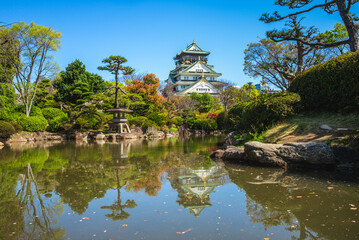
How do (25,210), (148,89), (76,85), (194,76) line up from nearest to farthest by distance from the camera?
(25,210) → (76,85) → (148,89) → (194,76)

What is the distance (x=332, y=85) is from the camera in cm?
757

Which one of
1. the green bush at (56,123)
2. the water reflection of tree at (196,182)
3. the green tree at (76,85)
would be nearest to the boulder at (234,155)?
the water reflection of tree at (196,182)

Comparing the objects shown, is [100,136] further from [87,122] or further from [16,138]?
[16,138]

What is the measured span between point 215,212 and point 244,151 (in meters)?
3.75

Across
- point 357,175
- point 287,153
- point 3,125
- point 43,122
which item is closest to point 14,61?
point 43,122

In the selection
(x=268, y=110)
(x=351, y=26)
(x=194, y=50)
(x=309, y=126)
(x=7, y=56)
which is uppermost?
(x=194, y=50)

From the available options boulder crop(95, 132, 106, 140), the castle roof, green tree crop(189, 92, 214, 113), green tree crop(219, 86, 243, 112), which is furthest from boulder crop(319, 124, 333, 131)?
the castle roof

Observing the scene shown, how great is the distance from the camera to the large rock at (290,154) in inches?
217

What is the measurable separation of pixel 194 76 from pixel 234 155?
37350 millimetres

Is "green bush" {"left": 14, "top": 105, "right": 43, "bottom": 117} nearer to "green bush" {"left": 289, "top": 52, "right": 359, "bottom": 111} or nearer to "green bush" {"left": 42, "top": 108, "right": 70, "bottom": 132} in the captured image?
"green bush" {"left": 42, "top": 108, "right": 70, "bottom": 132}

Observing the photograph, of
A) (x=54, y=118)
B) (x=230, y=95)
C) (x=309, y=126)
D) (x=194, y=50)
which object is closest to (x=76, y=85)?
(x=54, y=118)

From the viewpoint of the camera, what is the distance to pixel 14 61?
755 inches

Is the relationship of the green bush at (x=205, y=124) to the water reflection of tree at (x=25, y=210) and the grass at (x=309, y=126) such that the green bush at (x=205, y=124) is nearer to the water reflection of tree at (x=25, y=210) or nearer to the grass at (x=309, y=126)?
the grass at (x=309, y=126)

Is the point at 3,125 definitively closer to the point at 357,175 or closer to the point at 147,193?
the point at 147,193
